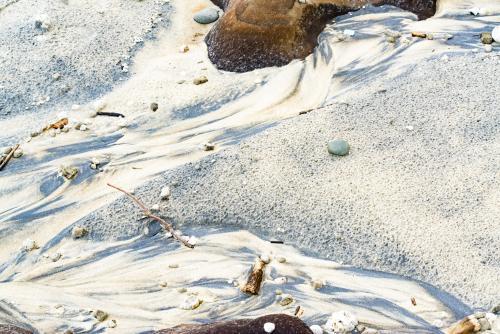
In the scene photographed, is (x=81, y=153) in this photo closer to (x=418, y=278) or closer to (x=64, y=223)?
(x=64, y=223)

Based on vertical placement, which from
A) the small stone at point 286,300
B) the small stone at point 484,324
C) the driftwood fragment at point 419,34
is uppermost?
the driftwood fragment at point 419,34

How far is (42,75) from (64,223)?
4.51 ft

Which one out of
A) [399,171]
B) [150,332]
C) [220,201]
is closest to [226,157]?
[220,201]

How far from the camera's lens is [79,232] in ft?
9.39

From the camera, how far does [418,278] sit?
2.48 metres

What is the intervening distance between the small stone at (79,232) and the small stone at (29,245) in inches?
6.8

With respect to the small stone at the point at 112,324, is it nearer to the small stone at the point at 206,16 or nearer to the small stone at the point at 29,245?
the small stone at the point at 29,245

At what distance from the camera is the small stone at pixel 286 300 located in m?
2.39

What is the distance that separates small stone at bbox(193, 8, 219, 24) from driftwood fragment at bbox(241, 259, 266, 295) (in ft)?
7.40

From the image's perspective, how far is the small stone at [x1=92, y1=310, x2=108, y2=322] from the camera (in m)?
2.41

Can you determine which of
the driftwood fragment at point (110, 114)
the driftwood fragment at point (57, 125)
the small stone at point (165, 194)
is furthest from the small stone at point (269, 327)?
the driftwood fragment at point (57, 125)

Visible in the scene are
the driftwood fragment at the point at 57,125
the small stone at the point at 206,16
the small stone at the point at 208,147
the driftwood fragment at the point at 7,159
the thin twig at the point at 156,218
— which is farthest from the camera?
the small stone at the point at 206,16

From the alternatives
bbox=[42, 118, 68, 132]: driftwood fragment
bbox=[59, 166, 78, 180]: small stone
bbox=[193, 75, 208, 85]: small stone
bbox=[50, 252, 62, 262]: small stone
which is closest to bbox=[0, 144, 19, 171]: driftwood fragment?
bbox=[42, 118, 68, 132]: driftwood fragment

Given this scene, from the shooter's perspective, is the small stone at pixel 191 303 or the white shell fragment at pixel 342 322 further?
the small stone at pixel 191 303
